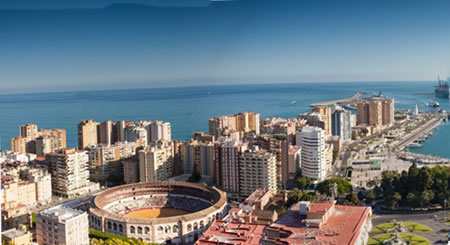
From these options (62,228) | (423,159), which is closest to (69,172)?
(62,228)

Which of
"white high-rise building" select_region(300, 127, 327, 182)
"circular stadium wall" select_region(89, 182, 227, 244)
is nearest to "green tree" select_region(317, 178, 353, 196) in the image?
"white high-rise building" select_region(300, 127, 327, 182)

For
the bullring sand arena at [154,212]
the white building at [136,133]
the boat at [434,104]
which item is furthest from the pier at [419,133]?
the bullring sand arena at [154,212]

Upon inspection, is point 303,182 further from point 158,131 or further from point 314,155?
point 158,131

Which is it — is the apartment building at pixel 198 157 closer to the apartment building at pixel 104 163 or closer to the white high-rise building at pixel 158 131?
the apartment building at pixel 104 163

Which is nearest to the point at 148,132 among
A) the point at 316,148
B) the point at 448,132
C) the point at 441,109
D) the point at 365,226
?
the point at 316,148

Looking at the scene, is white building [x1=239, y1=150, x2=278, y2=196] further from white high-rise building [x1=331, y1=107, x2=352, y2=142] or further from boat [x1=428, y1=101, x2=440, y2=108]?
boat [x1=428, y1=101, x2=440, y2=108]
